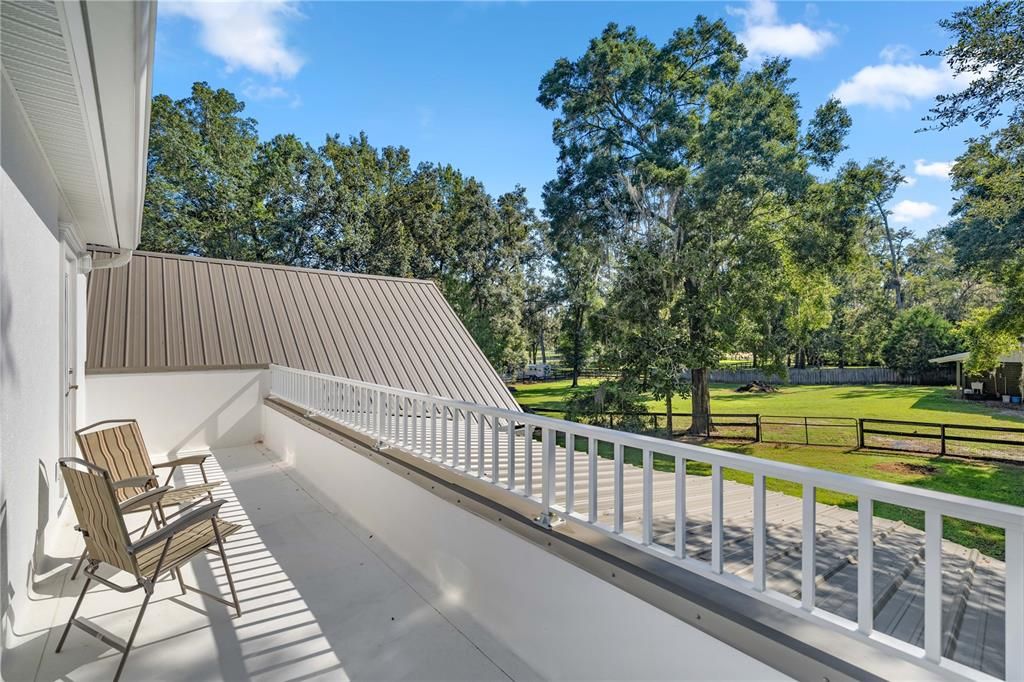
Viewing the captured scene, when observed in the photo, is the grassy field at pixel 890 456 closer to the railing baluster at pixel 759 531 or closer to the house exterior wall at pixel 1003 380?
the house exterior wall at pixel 1003 380

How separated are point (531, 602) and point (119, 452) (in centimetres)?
348

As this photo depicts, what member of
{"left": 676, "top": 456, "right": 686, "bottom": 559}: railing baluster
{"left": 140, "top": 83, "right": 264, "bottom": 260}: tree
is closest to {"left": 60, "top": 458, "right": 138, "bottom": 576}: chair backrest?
{"left": 676, "top": 456, "right": 686, "bottom": 559}: railing baluster

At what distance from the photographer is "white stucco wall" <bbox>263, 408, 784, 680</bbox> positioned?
180 centimetres

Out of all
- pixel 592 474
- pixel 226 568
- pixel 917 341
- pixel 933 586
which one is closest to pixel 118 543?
pixel 226 568

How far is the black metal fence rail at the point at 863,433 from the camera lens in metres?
11.2

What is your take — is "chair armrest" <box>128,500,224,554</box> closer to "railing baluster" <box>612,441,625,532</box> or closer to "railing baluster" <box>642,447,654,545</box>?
"railing baluster" <box>612,441,625,532</box>

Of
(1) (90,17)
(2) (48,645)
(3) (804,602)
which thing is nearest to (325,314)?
(2) (48,645)

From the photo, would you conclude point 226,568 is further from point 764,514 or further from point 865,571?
point 865,571

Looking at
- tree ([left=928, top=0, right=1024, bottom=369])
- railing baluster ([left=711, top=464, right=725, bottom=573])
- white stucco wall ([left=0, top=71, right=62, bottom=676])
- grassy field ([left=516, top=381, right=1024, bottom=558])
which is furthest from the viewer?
grassy field ([left=516, top=381, right=1024, bottom=558])

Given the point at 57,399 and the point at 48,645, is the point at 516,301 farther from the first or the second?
the point at 48,645

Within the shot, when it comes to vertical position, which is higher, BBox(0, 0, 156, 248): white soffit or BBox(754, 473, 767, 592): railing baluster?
BBox(0, 0, 156, 248): white soffit

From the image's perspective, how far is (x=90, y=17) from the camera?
67.6 inches

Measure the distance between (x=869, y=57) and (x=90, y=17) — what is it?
54.8 ft

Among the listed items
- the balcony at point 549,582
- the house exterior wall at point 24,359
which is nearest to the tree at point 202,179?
the house exterior wall at point 24,359
